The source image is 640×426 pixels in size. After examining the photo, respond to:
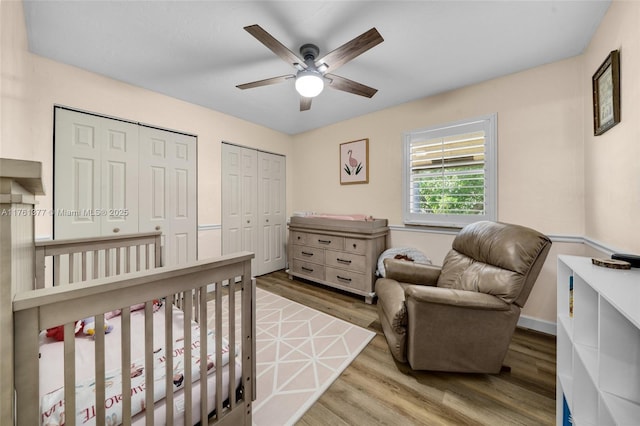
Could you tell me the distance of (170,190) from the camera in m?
2.80

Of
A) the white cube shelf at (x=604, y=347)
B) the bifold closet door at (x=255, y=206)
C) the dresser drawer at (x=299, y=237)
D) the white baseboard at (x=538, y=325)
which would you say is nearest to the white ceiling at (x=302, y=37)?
the bifold closet door at (x=255, y=206)

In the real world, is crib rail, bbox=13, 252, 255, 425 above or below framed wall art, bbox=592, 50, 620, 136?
below

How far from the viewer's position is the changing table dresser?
2820 millimetres

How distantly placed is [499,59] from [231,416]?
10.1 ft

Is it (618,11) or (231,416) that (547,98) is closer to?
(618,11)

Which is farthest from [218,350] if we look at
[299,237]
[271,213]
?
[271,213]

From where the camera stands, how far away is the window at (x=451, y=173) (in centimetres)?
241

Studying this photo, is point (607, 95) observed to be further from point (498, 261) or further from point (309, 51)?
point (309, 51)

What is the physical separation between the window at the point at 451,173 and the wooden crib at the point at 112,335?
7.69 feet

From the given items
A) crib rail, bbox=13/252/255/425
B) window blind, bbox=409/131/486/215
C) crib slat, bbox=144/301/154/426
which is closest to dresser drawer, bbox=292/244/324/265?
window blind, bbox=409/131/486/215

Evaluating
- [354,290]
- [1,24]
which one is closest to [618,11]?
[354,290]

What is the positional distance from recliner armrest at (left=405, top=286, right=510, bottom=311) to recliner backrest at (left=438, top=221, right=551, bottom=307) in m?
0.08

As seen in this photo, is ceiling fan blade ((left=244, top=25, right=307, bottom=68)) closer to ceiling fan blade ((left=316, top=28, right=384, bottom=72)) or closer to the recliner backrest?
ceiling fan blade ((left=316, top=28, right=384, bottom=72))

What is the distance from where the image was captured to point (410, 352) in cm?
157
